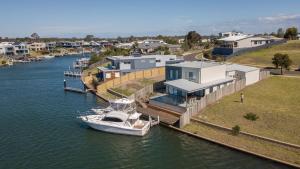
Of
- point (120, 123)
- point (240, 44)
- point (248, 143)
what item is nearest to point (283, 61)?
point (240, 44)

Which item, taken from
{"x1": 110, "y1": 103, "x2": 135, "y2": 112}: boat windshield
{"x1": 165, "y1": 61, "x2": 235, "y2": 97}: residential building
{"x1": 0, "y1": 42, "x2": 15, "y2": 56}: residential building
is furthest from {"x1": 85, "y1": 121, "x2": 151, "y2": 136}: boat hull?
{"x1": 0, "y1": 42, "x2": 15, "y2": 56}: residential building

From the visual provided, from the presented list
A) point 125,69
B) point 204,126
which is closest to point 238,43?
point 125,69

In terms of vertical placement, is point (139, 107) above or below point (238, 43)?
below

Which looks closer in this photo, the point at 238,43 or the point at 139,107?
the point at 139,107

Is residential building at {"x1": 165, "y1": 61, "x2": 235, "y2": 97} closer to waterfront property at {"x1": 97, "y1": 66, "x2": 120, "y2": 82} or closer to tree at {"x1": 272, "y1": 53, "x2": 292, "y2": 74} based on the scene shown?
tree at {"x1": 272, "y1": 53, "x2": 292, "y2": 74}

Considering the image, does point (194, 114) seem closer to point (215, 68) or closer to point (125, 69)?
point (215, 68)

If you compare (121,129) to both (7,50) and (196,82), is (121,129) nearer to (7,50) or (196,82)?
(196,82)

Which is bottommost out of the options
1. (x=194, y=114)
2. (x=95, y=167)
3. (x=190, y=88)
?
(x=95, y=167)
